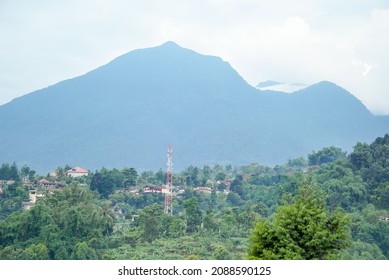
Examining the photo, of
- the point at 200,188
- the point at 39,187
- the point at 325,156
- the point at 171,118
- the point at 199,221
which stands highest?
the point at 171,118

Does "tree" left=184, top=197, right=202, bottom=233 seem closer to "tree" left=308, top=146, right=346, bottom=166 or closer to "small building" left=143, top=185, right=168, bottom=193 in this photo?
"small building" left=143, top=185, right=168, bottom=193

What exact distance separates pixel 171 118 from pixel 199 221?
92.4ft

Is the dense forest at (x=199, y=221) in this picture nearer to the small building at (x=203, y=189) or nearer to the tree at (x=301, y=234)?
the tree at (x=301, y=234)

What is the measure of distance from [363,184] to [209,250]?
386cm

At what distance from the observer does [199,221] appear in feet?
27.0

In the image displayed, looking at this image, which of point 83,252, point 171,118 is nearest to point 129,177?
point 83,252

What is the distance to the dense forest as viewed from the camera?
3354mm

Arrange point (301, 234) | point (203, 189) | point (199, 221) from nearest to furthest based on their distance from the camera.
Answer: point (301, 234) → point (199, 221) → point (203, 189)

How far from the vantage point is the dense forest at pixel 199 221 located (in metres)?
3.35

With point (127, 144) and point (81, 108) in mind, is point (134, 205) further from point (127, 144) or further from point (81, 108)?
point (81, 108)

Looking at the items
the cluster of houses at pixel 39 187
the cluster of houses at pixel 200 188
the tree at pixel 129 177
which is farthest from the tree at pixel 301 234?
the tree at pixel 129 177

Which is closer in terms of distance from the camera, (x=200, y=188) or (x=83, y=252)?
(x=83, y=252)

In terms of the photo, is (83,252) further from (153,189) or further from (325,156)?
(325,156)
